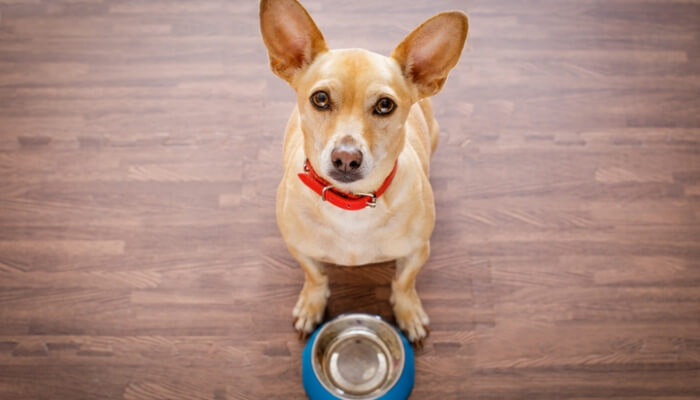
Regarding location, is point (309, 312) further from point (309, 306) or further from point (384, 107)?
point (384, 107)

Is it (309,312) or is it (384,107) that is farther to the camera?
(309,312)

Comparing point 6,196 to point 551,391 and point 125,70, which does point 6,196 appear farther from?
point 551,391

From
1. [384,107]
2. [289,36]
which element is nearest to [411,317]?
[384,107]

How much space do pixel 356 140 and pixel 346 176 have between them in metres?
0.14

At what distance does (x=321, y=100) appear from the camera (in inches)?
72.9

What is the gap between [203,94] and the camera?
11.4 ft

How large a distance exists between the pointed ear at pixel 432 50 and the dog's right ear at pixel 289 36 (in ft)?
0.99

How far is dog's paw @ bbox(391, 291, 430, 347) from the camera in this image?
9.19 ft

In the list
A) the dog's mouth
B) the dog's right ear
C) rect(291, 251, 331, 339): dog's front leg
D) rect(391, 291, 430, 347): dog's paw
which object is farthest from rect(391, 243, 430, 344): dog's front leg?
the dog's right ear

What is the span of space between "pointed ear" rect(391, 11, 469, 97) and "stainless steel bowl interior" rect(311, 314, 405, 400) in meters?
1.24

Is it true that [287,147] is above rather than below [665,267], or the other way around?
above

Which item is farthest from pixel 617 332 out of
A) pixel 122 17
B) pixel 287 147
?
pixel 122 17

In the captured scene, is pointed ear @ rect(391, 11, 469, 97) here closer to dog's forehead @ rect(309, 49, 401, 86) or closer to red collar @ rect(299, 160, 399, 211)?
dog's forehead @ rect(309, 49, 401, 86)

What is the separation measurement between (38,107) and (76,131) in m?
0.34
